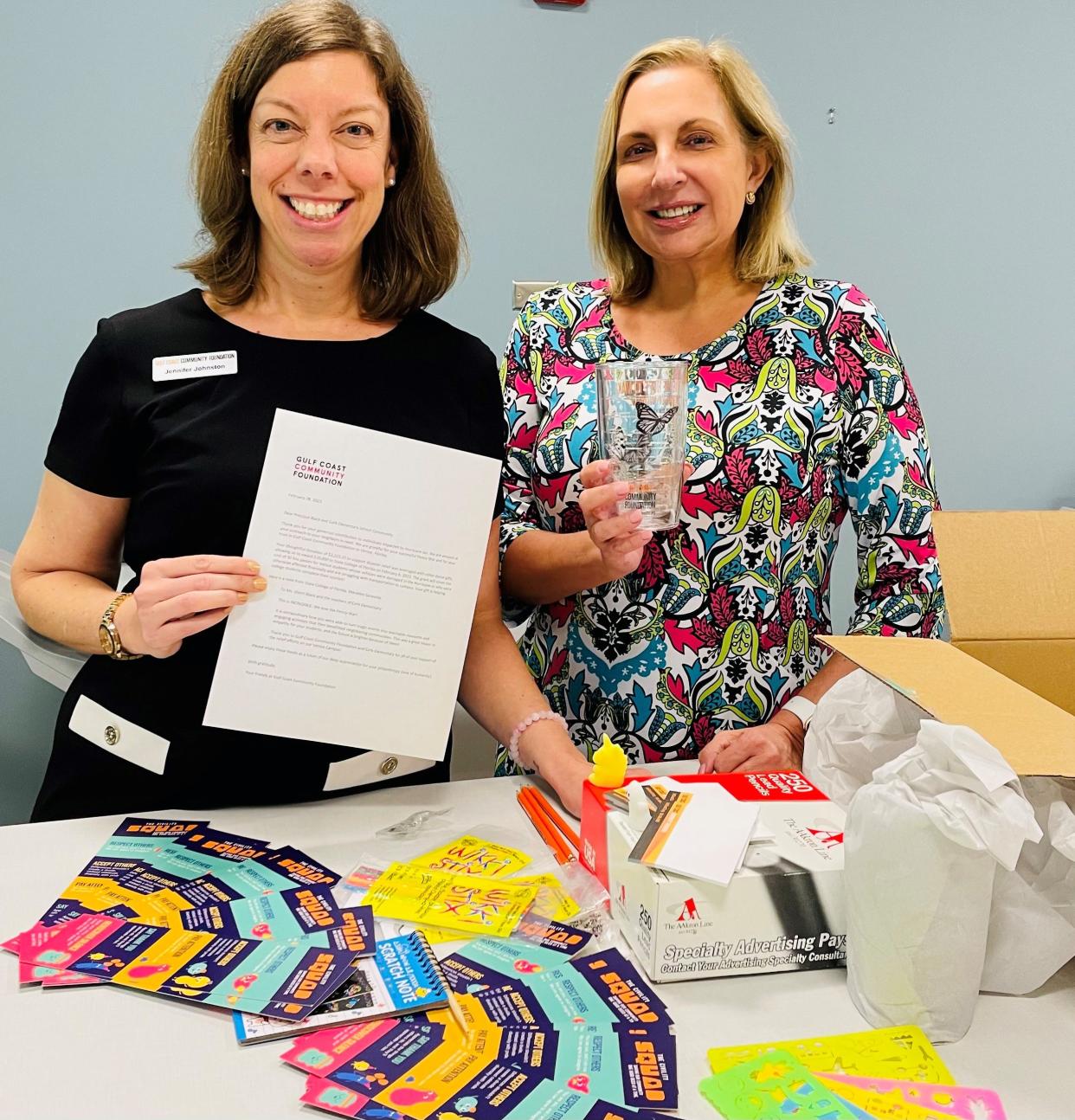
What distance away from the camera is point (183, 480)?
122 cm

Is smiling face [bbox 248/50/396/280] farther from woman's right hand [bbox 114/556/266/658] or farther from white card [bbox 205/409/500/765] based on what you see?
woman's right hand [bbox 114/556/266/658]

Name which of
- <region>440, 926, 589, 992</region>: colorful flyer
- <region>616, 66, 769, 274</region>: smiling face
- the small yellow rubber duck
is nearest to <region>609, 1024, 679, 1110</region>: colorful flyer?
<region>440, 926, 589, 992</region>: colorful flyer

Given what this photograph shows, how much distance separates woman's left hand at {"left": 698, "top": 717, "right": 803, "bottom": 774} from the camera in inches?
52.1

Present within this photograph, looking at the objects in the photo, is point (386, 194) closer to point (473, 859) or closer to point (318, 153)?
point (318, 153)

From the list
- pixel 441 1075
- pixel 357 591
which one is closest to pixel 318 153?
pixel 357 591

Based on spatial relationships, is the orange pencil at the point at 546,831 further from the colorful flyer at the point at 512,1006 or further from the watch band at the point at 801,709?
the watch band at the point at 801,709

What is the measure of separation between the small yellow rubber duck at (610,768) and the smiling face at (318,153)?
71cm

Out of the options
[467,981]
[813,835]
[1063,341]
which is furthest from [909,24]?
[467,981]

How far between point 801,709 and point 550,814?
1.43 feet

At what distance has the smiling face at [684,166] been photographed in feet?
4.84

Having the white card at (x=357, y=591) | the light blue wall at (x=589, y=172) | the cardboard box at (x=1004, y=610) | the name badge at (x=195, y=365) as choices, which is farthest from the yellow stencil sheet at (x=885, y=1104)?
the light blue wall at (x=589, y=172)

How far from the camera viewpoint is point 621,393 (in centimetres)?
114

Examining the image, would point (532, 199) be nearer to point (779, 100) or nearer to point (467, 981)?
point (779, 100)

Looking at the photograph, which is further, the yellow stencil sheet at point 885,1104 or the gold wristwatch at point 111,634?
the gold wristwatch at point 111,634
